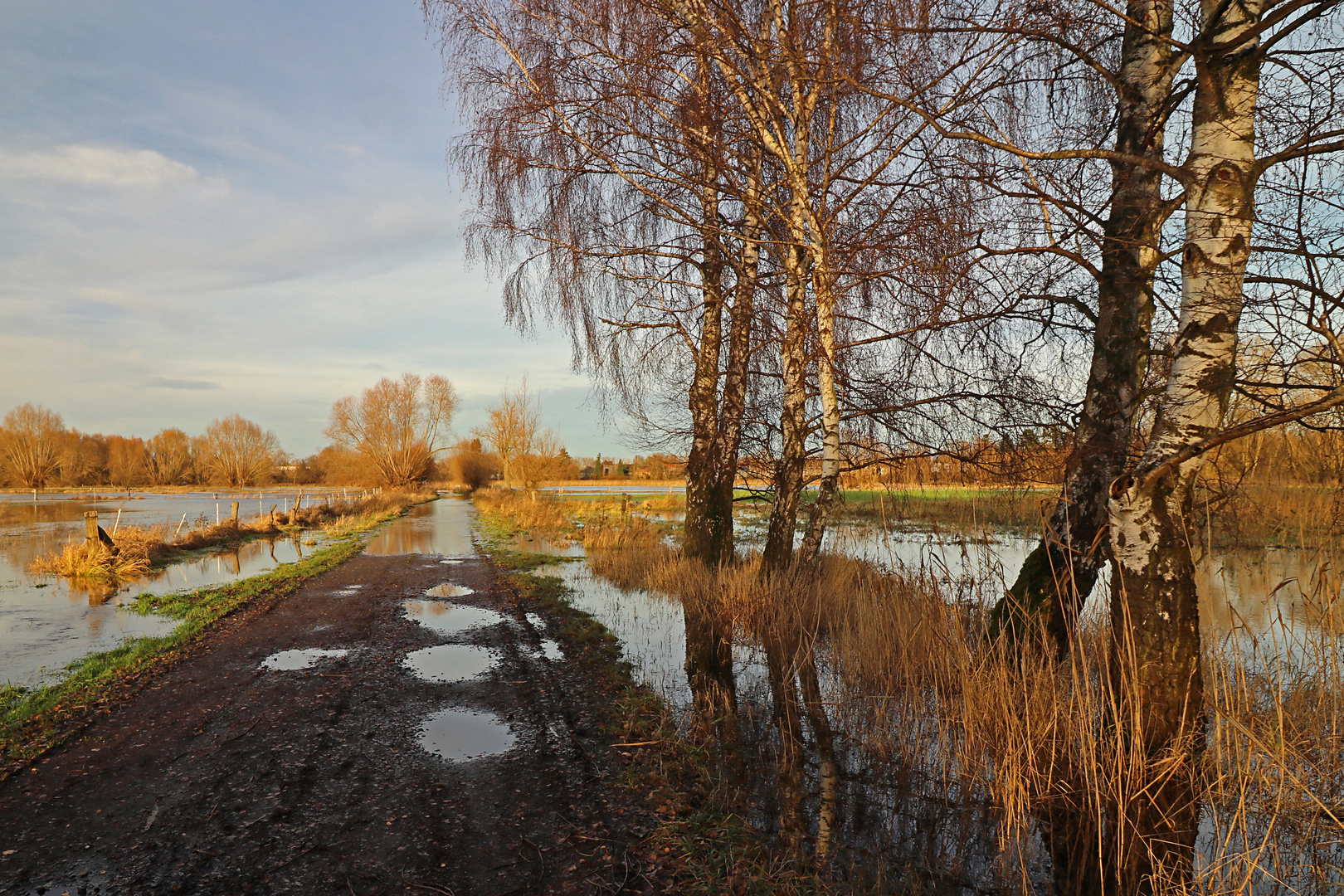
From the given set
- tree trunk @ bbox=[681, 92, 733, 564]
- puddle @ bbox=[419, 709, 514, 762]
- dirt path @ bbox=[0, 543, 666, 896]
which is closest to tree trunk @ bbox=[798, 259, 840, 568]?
tree trunk @ bbox=[681, 92, 733, 564]

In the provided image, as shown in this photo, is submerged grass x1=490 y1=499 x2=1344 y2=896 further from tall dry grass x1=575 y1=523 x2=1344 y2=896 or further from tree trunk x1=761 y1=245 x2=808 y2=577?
tree trunk x1=761 y1=245 x2=808 y2=577

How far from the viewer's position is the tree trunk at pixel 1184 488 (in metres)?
3.38

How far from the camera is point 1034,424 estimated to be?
6.34 meters

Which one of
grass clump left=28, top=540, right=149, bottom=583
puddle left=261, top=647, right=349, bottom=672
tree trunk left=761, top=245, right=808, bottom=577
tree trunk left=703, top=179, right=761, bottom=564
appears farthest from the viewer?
grass clump left=28, top=540, right=149, bottom=583

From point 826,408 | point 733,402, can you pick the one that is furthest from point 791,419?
point 733,402

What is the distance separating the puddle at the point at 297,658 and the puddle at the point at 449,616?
145 cm

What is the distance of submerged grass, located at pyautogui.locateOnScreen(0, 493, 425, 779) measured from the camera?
5027 millimetres

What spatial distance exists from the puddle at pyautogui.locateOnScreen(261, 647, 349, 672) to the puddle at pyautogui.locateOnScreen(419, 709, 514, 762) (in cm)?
235

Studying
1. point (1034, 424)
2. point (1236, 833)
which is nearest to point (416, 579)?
point (1034, 424)

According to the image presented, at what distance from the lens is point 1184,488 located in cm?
356

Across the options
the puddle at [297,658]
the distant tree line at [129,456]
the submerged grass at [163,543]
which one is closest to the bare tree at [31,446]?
the distant tree line at [129,456]

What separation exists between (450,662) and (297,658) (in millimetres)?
1698

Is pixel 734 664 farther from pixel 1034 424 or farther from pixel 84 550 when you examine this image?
pixel 84 550

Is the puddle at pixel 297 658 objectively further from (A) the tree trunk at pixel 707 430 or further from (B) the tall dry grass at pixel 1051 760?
(B) the tall dry grass at pixel 1051 760
